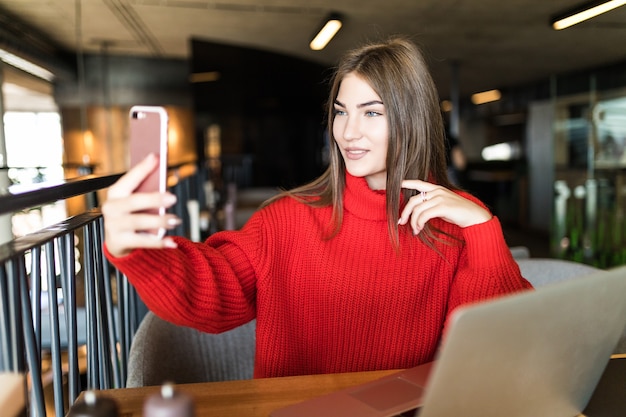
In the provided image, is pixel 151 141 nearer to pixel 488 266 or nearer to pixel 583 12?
pixel 488 266

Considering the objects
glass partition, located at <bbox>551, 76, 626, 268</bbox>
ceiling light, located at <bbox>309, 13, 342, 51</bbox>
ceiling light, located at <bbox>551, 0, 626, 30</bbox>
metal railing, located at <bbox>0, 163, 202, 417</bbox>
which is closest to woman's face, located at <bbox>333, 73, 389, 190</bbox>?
metal railing, located at <bbox>0, 163, 202, 417</bbox>

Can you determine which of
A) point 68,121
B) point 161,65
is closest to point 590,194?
point 161,65

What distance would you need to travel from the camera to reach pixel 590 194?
4.82 meters

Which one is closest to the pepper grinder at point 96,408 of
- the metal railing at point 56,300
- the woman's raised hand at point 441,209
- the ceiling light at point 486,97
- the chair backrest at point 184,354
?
the metal railing at point 56,300

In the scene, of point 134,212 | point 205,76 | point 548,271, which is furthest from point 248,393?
point 205,76

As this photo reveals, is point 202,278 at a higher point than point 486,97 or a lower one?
lower

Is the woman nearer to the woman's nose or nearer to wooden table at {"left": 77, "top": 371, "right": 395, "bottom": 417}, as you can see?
the woman's nose

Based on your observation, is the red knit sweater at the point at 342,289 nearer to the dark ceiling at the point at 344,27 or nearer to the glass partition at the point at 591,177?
the dark ceiling at the point at 344,27

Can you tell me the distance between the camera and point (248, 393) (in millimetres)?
903

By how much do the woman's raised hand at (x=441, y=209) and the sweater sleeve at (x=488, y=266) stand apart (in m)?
0.02

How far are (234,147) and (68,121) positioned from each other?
8.93ft

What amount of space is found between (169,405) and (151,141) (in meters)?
0.37

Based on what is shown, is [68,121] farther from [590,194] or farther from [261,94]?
[590,194]

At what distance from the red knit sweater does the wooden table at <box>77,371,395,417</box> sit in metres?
0.28
